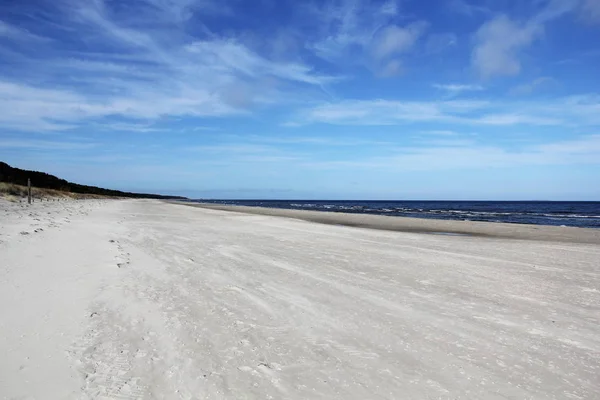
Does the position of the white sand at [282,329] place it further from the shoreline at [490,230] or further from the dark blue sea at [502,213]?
the dark blue sea at [502,213]

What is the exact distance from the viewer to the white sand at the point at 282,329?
328cm

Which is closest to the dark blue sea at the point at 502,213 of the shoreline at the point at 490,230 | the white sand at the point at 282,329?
the shoreline at the point at 490,230

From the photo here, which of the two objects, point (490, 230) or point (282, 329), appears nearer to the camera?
point (282, 329)

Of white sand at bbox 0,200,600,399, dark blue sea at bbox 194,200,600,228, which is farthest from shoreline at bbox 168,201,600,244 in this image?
white sand at bbox 0,200,600,399

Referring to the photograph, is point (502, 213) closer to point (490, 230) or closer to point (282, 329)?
point (490, 230)

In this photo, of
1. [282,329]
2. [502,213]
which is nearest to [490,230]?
[282,329]

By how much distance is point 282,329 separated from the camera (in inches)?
183

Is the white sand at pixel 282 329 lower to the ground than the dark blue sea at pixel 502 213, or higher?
lower

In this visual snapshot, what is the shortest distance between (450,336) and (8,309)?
17.6 ft

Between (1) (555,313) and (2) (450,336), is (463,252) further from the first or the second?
(2) (450,336)

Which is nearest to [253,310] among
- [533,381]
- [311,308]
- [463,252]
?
[311,308]

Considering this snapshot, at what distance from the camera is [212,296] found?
5.92 metres

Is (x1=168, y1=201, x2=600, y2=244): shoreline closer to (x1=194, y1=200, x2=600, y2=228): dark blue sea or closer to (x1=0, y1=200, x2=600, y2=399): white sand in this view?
(x1=194, y1=200, x2=600, y2=228): dark blue sea

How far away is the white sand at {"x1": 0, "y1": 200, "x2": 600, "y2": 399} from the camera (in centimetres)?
328
